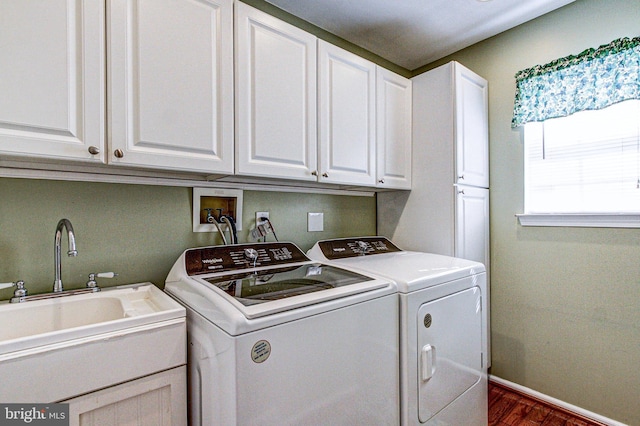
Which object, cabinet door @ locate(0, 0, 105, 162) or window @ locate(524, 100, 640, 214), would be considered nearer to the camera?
cabinet door @ locate(0, 0, 105, 162)

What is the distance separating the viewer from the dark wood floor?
1.89 metres

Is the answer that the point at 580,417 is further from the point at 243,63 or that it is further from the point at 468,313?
the point at 243,63

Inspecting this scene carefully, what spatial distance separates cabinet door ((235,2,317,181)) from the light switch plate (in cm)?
47

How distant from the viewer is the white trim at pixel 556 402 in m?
1.83

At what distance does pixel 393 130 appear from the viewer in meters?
2.16

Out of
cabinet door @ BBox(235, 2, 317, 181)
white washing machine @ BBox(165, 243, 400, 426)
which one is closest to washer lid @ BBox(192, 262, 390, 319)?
white washing machine @ BBox(165, 243, 400, 426)

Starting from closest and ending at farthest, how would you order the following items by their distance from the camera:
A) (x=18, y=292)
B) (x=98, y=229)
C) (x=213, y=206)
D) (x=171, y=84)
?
(x=18, y=292)
(x=171, y=84)
(x=98, y=229)
(x=213, y=206)

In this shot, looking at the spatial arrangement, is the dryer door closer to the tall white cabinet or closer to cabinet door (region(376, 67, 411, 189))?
the tall white cabinet

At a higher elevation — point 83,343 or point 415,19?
point 415,19

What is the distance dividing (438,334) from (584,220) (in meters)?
Result: 1.22

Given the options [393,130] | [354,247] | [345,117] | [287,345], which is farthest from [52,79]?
[393,130]

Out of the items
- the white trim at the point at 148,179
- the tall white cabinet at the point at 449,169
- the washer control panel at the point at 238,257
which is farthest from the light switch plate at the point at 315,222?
the tall white cabinet at the point at 449,169

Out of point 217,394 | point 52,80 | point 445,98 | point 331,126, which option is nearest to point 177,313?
point 217,394

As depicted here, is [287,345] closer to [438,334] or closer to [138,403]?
[138,403]
